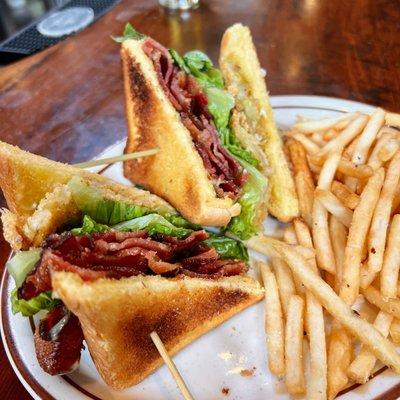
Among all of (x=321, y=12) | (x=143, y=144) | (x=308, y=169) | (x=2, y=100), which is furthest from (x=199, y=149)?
(x=321, y=12)

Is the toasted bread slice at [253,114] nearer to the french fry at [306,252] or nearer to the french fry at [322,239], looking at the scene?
the french fry at [322,239]

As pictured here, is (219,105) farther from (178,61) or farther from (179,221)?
(179,221)

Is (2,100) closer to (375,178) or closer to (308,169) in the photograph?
(308,169)

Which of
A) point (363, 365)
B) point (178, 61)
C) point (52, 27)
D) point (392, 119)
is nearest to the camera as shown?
point (363, 365)

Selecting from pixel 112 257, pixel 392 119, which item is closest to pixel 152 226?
pixel 112 257

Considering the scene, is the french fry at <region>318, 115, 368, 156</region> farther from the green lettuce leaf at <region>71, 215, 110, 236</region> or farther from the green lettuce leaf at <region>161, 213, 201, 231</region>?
the green lettuce leaf at <region>71, 215, 110, 236</region>

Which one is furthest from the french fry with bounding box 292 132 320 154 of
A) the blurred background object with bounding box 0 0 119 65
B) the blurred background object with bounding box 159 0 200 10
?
the blurred background object with bounding box 0 0 119 65
